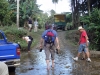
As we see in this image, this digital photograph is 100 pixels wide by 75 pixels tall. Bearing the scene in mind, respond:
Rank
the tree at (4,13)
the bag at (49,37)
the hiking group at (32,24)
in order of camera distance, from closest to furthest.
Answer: the bag at (49,37) → the hiking group at (32,24) → the tree at (4,13)

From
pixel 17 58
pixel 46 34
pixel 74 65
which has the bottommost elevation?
pixel 74 65

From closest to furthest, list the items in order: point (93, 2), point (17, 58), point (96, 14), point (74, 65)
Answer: point (17, 58)
point (74, 65)
point (96, 14)
point (93, 2)

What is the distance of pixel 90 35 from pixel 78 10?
18.0 m

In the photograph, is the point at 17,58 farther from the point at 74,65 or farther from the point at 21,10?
the point at 21,10

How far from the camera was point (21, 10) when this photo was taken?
33875 millimetres

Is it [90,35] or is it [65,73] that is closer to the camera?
[65,73]

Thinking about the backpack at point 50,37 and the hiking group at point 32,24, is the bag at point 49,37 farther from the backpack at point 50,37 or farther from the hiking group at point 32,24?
the hiking group at point 32,24

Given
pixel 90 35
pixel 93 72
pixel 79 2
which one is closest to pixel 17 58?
pixel 93 72

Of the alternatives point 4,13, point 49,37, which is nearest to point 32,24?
point 4,13

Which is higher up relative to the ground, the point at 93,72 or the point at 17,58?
the point at 17,58

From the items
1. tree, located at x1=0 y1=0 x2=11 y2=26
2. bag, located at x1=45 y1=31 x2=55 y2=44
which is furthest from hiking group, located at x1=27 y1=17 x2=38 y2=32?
bag, located at x1=45 y1=31 x2=55 y2=44

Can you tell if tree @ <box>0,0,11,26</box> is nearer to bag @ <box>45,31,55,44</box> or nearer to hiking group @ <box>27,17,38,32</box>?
hiking group @ <box>27,17,38,32</box>

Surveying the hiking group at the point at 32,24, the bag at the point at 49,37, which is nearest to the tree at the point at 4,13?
the hiking group at the point at 32,24

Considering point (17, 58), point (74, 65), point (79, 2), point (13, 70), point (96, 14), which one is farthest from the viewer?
point (79, 2)
